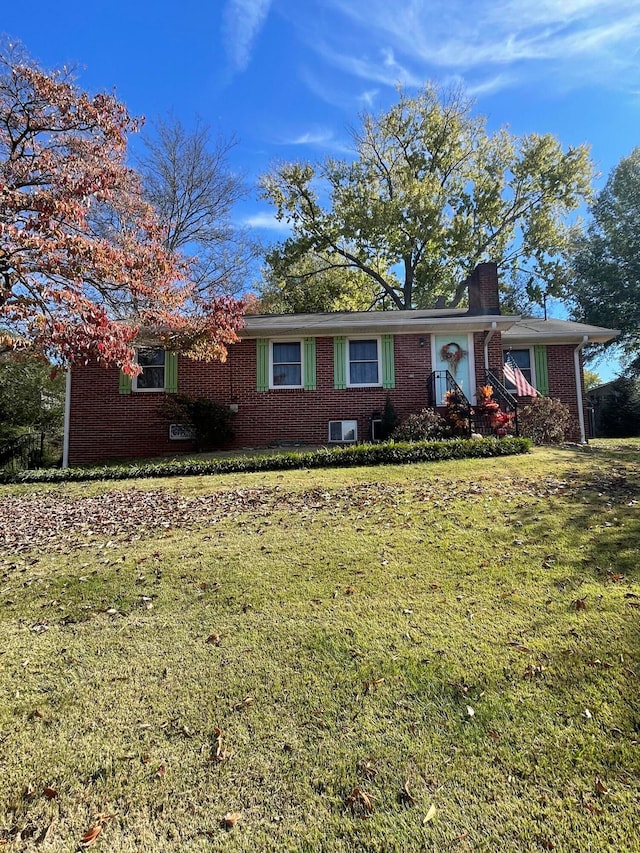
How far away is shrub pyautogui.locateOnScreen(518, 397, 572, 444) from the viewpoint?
448 inches

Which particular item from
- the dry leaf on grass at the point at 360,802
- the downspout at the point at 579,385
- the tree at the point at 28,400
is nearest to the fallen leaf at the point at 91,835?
the dry leaf on grass at the point at 360,802

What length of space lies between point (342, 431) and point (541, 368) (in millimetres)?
6435

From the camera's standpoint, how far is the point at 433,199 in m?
26.1

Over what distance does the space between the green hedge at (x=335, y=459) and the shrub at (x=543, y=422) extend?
2.10 meters

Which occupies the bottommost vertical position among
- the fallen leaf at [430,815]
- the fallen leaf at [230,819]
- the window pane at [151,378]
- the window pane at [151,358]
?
the fallen leaf at [230,819]

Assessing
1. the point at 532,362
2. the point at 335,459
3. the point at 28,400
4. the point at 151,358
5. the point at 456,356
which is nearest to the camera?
the point at 335,459

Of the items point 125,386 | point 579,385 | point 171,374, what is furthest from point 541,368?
point 125,386

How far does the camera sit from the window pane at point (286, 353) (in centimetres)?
1313

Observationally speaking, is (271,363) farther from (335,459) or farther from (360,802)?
(360,802)

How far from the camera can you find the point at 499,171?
26.8 m

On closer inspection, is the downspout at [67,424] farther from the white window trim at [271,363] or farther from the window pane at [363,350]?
the window pane at [363,350]

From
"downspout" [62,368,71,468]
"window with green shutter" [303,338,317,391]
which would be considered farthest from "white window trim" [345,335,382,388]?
"downspout" [62,368,71,468]

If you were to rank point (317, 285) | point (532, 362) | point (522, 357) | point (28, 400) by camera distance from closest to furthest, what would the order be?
point (532, 362) < point (522, 357) < point (28, 400) < point (317, 285)

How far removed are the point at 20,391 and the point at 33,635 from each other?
1425 centimetres
